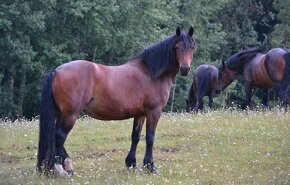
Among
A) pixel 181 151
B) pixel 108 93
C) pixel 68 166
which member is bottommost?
pixel 181 151

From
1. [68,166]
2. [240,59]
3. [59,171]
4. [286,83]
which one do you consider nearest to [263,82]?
[286,83]

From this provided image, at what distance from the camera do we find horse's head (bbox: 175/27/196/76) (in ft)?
35.3

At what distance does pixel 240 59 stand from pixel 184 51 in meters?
12.5

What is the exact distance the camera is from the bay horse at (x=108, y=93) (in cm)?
1020

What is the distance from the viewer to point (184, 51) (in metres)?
10.8

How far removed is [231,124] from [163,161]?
4488 mm

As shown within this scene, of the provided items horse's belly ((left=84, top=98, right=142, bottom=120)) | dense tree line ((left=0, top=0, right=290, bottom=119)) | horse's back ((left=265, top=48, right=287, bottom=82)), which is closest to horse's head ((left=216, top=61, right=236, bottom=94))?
horse's back ((left=265, top=48, right=287, bottom=82))

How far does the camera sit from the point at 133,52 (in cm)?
4156

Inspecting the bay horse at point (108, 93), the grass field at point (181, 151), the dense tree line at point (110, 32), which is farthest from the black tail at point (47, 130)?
the dense tree line at point (110, 32)

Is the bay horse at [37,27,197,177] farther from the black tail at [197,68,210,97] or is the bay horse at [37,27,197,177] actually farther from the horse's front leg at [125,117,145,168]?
the black tail at [197,68,210,97]

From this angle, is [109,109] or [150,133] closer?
[109,109]

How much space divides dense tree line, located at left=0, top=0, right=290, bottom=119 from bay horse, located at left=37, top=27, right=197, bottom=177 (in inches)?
933

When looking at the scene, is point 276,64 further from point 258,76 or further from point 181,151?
point 181,151

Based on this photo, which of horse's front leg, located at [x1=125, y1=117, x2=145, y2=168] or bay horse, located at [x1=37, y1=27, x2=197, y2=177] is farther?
horse's front leg, located at [x1=125, y1=117, x2=145, y2=168]
